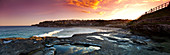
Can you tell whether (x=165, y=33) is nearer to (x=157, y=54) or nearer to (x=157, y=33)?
(x=157, y=33)

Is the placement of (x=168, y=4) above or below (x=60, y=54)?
above

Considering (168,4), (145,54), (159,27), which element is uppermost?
(168,4)

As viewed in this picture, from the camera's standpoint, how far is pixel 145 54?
5.59 m

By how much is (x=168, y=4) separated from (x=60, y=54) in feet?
108

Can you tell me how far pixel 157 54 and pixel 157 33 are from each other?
13.3 m

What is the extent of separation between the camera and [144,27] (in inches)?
722

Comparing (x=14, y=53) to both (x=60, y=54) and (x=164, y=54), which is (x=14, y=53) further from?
(x=164, y=54)

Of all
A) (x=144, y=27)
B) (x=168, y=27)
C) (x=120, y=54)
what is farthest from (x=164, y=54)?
(x=144, y=27)

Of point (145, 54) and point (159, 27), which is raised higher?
point (159, 27)

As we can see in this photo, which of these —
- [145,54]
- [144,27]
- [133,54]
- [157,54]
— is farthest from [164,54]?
[144,27]

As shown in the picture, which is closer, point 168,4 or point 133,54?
point 133,54

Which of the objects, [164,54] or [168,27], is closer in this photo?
[164,54]

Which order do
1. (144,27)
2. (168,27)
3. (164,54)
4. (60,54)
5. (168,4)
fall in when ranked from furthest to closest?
1. (168,4)
2. (144,27)
3. (168,27)
4. (60,54)
5. (164,54)

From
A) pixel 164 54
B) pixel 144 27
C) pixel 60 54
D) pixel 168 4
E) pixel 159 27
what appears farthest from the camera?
pixel 168 4
